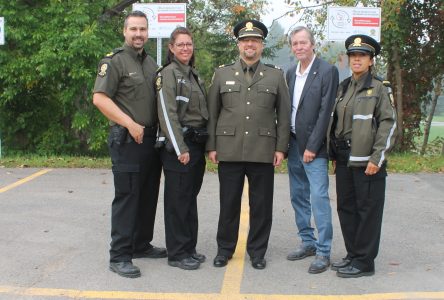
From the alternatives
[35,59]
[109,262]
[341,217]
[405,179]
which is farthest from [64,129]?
[341,217]

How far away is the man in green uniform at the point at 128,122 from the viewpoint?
14.4ft

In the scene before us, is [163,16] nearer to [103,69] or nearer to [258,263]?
[103,69]

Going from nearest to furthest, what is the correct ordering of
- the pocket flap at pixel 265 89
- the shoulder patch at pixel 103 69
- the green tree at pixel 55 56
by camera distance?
the shoulder patch at pixel 103 69 < the pocket flap at pixel 265 89 < the green tree at pixel 55 56

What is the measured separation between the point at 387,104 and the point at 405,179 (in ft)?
14.9

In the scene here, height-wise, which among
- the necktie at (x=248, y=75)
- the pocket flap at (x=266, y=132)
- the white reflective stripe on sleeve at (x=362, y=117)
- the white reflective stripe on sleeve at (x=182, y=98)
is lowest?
the pocket flap at (x=266, y=132)

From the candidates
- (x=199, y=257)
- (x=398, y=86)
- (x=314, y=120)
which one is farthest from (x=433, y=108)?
(x=199, y=257)

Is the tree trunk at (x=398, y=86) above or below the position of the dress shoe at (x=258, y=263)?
above

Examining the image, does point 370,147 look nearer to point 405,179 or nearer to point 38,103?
point 405,179

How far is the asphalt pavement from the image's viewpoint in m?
4.27

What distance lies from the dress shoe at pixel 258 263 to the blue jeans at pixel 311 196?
467 millimetres

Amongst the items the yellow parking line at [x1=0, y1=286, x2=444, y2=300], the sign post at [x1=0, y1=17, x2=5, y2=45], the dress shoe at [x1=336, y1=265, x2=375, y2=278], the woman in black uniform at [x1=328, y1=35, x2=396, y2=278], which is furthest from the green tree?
the dress shoe at [x1=336, y1=265, x2=375, y2=278]

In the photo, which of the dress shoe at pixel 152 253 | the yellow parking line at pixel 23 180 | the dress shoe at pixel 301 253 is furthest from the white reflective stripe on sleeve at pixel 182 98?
the yellow parking line at pixel 23 180

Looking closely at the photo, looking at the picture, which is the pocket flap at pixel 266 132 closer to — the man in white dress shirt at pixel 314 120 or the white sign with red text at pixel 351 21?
the man in white dress shirt at pixel 314 120

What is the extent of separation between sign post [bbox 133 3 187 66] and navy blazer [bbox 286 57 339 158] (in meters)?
5.09
